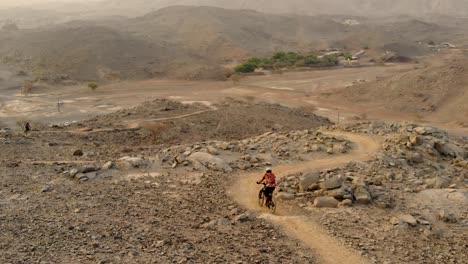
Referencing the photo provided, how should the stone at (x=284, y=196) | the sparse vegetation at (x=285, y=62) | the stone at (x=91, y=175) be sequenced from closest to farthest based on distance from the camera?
the stone at (x=284, y=196)
the stone at (x=91, y=175)
the sparse vegetation at (x=285, y=62)

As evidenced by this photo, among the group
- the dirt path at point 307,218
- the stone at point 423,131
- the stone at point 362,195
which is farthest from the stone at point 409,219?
the stone at point 423,131

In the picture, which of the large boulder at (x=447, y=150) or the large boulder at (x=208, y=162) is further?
the large boulder at (x=447, y=150)

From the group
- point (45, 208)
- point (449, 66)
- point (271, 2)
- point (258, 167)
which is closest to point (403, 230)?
point (258, 167)

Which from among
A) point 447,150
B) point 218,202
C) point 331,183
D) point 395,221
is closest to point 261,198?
point 218,202

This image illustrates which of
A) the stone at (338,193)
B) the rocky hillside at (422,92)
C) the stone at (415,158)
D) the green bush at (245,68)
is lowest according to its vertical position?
the rocky hillside at (422,92)

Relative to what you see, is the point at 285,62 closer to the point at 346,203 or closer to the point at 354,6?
the point at 346,203

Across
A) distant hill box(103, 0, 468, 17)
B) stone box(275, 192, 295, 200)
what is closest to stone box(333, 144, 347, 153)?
stone box(275, 192, 295, 200)

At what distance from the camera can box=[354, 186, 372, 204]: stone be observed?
13438 mm

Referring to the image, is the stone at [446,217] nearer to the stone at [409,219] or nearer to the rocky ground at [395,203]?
the rocky ground at [395,203]

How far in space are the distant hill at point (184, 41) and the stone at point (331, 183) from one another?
49.9m

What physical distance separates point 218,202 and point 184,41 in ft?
254

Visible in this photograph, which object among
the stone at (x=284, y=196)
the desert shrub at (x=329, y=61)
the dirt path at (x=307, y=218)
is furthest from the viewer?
the desert shrub at (x=329, y=61)

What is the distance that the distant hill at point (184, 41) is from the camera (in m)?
66.1

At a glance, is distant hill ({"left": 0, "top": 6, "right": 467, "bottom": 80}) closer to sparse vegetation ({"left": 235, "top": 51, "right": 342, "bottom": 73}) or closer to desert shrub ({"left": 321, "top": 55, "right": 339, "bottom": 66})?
sparse vegetation ({"left": 235, "top": 51, "right": 342, "bottom": 73})
